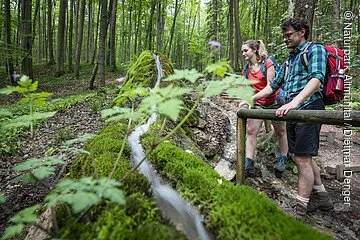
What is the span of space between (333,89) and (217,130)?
360 cm

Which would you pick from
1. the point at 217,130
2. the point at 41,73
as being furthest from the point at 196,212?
the point at 41,73

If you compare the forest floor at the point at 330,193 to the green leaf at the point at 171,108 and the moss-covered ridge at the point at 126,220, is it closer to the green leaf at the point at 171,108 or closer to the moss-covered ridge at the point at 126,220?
the moss-covered ridge at the point at 126,220

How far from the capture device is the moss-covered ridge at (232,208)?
155 centimetres

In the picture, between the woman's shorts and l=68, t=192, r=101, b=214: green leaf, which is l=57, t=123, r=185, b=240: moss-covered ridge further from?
the woman's shorts

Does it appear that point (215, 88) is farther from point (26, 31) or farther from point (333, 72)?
point (26, 31)

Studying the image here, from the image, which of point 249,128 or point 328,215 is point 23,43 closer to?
point 249,128

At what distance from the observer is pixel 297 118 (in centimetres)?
253

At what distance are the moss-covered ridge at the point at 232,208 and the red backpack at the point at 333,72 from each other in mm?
1637

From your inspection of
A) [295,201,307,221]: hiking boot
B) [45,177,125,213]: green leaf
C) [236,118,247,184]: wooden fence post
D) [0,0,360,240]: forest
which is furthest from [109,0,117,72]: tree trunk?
[45,177,125,213]: green leaf

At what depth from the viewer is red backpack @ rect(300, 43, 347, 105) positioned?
2.94 meters

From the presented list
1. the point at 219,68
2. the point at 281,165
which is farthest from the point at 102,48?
the point at 219,68

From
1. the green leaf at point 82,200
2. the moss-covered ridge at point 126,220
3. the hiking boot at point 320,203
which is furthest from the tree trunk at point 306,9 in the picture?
the green leaf at point 82,200

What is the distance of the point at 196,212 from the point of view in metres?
1.99

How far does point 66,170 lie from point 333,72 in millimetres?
3797
